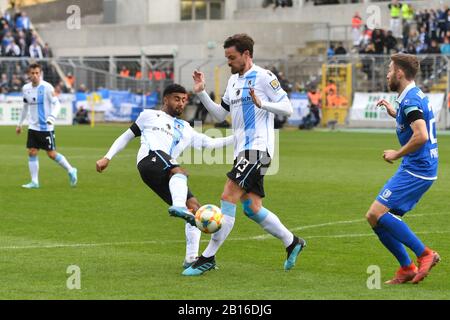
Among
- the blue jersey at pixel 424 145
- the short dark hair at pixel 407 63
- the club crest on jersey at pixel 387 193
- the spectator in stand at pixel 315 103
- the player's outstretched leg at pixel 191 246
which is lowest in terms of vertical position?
the spectator in stand at pixel 315 103

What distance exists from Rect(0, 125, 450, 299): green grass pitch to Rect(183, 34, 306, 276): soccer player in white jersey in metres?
0.30

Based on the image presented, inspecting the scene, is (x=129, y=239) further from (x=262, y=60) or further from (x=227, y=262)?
(x=262, y=60)

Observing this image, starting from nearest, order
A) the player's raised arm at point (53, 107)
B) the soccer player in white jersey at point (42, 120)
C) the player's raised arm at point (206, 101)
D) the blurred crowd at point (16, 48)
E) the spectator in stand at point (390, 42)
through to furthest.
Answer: the player's raised arm at point (206, 101), the player's raised arm at point (53, 107), the soccer player in white jersey at point (42, 120), the spectator in stand at point (390, 42), the blurred crowd at point (16, 48)

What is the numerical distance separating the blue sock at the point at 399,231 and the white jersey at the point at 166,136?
2103 mm

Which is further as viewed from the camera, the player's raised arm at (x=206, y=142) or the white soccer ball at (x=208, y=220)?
the player's raised arm at (x=206, y=142)

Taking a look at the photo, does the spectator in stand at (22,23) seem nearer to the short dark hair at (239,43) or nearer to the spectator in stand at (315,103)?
the spectator in stand at (315,103)

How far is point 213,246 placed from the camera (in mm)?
10977

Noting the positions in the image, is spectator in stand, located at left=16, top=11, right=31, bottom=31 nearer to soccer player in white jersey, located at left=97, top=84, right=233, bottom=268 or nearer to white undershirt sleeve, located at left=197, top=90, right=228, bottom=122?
soccer player in white jersey, located at left=97, top=84, right=233, bottom=268

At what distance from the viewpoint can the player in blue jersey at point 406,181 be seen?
398 inches

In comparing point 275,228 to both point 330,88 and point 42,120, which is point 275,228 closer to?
point 42,120

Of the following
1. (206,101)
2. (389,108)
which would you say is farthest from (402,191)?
(206,101)

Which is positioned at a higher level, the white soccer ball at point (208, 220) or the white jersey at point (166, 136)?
the white jersey at point (166, 136)

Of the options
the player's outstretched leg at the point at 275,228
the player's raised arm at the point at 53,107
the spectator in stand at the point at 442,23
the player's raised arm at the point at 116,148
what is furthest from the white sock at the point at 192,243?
the spectator in stand at the point at 442,23
